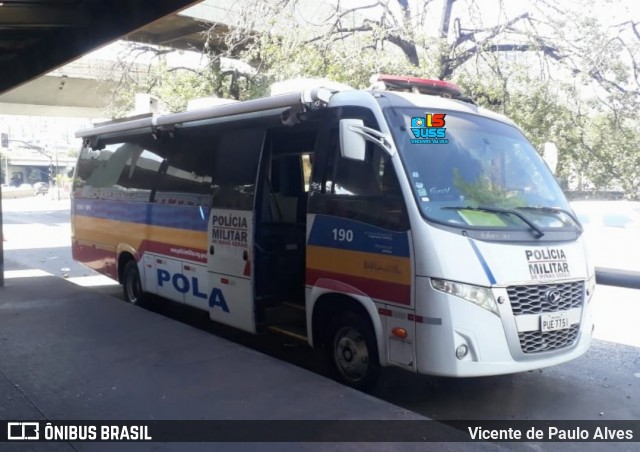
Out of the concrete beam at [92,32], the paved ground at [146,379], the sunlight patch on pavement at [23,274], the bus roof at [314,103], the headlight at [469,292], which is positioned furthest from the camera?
the sunlight patch on pavement at [23,274]

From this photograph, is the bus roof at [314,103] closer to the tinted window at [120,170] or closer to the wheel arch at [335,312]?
the tinted window at [120,170]

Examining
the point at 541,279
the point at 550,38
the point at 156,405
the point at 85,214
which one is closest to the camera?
the point at 156,405

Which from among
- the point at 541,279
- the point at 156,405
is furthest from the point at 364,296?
the point at 156,405

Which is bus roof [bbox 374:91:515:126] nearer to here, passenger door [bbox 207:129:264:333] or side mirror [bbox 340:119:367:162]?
side mirror [bbox 340:119:367:162]

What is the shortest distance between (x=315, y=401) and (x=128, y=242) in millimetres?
5562

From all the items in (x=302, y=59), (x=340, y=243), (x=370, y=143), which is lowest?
(x=340, y=243)

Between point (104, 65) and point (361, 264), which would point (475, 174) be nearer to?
point (361, 264)

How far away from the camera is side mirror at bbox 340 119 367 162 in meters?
5.18

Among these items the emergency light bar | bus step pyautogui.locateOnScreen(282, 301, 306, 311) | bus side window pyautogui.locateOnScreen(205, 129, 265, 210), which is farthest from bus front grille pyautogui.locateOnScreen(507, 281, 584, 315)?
bus side window pyautogui.locateOnScreen(205, 129, 265, 210)

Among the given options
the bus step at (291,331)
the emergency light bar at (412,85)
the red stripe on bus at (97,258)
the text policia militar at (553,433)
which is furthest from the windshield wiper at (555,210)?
the red stripe on bus at (97,258)

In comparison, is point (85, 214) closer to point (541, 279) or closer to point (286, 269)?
point (286, 269)

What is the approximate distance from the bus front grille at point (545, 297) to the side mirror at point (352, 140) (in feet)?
5.51

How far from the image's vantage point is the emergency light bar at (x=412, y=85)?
6.20 meters

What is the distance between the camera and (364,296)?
17.4 ft
